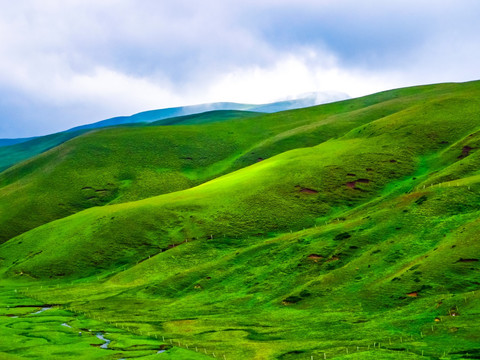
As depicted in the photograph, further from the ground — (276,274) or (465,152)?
(465,152)

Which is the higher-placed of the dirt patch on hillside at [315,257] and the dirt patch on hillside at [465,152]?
the dirt patch on hillside at [465,152]

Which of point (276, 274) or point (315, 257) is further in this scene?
point (315, 257)

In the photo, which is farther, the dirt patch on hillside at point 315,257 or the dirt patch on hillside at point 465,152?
the dirt patch on hillside at point 465,152

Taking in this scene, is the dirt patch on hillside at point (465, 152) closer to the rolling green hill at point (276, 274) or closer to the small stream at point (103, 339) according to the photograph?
the rolling green hill at point (276, 274)

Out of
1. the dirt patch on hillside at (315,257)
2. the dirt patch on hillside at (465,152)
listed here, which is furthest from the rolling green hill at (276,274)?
the dirt patch on hillside at (465,152)

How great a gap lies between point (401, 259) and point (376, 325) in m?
29.2

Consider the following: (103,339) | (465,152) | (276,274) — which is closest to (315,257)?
(276,274)

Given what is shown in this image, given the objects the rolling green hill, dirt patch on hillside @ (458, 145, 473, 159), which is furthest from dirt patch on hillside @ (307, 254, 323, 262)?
dirt patch on hillside @ (458, 145, 473, 159)

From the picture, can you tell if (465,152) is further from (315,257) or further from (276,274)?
Answer: (276,274)

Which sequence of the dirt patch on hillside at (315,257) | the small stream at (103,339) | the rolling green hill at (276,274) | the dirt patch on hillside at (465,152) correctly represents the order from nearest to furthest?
1. the rolling green hill at (276,274)
2. the small stream at (103,339)
3. the dirt patch on hillside at (315,257)
4. the dirt patch on hillside at (465,152)

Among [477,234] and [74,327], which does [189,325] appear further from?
[477,234]

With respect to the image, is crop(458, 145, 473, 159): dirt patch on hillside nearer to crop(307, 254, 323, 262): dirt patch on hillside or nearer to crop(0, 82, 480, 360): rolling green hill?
crop(0, 82, 480, 360): rolling green hill

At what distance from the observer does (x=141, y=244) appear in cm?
18100

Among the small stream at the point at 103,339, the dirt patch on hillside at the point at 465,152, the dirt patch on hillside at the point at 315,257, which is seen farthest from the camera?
the dirt patch on hillside at the point at 465,152
